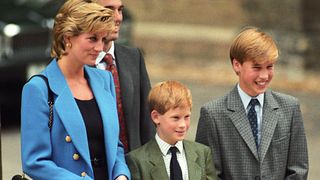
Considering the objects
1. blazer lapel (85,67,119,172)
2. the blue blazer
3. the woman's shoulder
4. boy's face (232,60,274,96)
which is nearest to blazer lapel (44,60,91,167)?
the blue blazer

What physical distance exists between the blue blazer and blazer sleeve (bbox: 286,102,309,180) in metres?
0.90

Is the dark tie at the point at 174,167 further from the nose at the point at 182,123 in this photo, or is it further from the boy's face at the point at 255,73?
the boy's face at the point at 255,73

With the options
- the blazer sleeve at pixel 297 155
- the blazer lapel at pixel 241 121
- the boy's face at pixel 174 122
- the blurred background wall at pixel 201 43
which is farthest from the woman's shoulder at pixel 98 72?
the blurred background wall at pixel 201 43

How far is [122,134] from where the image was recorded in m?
4.67

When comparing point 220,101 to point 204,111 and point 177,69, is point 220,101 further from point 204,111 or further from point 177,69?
point 177,69

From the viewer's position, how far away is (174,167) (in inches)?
170

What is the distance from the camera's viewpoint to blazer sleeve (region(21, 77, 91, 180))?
401 cm

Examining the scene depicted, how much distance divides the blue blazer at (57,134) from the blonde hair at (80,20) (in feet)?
0.59

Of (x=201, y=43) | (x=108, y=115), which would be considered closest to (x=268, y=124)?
(x=108, y=115)

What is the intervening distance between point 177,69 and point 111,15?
436 inches

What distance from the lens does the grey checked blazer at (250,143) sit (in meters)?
4.50

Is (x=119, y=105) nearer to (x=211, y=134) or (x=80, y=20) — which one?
(x=211, y=134)

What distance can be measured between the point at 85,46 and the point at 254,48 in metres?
0.80


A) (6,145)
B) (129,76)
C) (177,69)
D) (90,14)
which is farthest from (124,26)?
(90,14)
